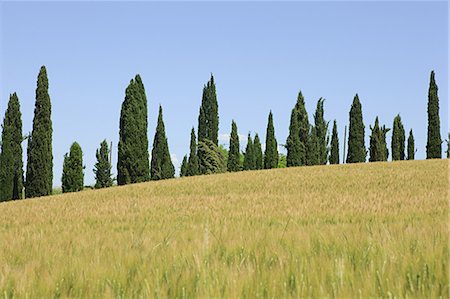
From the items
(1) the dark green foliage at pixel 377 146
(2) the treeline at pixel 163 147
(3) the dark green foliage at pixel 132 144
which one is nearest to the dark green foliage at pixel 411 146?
(2) the treeline at pixel 163 147

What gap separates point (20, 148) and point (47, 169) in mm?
5364

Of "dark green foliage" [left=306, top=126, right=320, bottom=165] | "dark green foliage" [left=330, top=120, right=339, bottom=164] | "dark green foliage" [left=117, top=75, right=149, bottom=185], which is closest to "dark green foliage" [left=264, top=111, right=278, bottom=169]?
"dark green foliage" [left=306, top=126, right=320, bottom=165]

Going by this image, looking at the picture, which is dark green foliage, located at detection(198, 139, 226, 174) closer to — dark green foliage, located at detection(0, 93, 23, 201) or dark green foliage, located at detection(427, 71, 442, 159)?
dark green foliage, located at detection(0, 93, 23, 201)

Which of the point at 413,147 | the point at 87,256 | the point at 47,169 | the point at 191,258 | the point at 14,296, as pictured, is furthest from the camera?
the point at 413,147

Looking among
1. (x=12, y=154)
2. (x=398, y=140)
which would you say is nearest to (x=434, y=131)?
(x=398, y=140)

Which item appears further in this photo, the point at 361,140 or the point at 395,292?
the point at 361,140

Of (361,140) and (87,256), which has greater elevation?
(361,140)

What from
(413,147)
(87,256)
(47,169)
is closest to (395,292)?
(87,256)

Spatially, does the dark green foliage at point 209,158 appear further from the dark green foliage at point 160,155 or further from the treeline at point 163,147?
the dark green foliage at point 160,155

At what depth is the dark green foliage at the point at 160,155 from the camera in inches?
1937

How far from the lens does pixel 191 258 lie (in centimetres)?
307

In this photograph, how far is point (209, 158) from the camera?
51344 millimetres

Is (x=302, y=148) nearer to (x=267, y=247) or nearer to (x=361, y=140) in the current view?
(x=361, y=140)

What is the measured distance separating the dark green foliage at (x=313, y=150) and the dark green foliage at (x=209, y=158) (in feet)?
28.5
